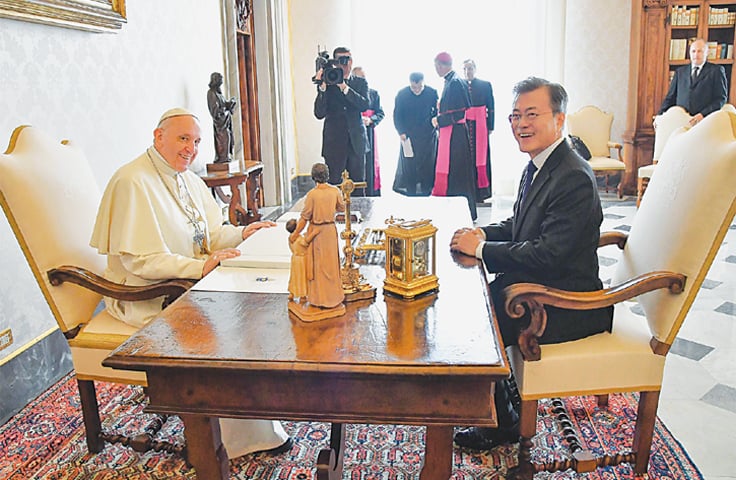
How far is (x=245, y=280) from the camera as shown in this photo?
2.01 metres

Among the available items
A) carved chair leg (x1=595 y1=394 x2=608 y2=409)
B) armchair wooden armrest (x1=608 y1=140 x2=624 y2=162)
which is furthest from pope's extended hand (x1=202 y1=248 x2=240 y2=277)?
armchair wooden armrest (x1=608 y1=140 x2=624 y2=162)

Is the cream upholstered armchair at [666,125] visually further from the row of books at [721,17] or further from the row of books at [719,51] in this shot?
the row of books at [721,17]

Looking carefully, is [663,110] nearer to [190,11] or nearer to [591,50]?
[591,50]

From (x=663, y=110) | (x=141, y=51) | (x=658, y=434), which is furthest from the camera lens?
(x=663, y=110)

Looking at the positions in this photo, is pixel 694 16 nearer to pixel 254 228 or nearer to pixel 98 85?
pixel 98 85

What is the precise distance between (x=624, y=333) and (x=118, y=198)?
1.80 meters

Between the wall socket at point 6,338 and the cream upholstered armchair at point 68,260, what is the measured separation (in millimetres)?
636

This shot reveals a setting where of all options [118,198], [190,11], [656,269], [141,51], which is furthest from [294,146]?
[656,269]

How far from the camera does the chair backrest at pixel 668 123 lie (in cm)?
665

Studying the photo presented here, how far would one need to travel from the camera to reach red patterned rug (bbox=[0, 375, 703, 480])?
7.59 ft

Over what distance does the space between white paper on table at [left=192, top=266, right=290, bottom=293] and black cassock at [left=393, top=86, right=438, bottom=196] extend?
4.37m

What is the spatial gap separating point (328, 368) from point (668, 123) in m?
6.31

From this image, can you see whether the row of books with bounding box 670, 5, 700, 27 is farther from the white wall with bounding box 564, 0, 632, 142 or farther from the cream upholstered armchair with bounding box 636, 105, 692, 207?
the cream upholstered armchair with bounding box 636, 105, 692, 207

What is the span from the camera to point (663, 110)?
23.7 feet
